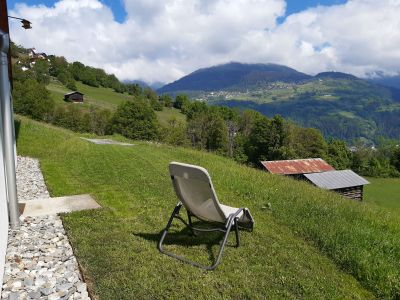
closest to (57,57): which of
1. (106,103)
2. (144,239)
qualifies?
(106,103)

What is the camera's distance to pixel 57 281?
4.78m

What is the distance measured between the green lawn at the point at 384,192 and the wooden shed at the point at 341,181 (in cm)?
926

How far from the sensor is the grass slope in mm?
4723

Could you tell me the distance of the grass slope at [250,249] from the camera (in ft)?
15.5

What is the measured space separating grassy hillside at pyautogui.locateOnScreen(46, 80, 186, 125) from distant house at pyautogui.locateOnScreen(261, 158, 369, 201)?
150 ft

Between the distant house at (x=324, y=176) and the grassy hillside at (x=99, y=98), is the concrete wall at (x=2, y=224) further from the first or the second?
the grassy hillside at (x=99, y=98)

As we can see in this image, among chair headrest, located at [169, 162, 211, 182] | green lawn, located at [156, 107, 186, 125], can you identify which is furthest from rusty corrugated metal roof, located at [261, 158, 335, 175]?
green lawn, located at [156, 107, 186, 125]

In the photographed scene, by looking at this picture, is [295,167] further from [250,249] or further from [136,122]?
[250,249]

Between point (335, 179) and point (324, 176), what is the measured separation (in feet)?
5.33

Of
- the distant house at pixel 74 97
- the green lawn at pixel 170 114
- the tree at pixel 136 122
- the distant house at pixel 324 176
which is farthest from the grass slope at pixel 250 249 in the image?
the green lawn at pixel 170 114

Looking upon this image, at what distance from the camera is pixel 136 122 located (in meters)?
67.7

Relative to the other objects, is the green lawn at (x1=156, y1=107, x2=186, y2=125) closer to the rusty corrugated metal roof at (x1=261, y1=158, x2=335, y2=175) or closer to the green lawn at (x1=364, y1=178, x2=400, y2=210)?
the green lawn at (x1=364, y1=178, x2=400, y2=210)

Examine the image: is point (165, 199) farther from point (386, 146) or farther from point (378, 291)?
point (386, 146)

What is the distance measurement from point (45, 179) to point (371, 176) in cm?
8060
